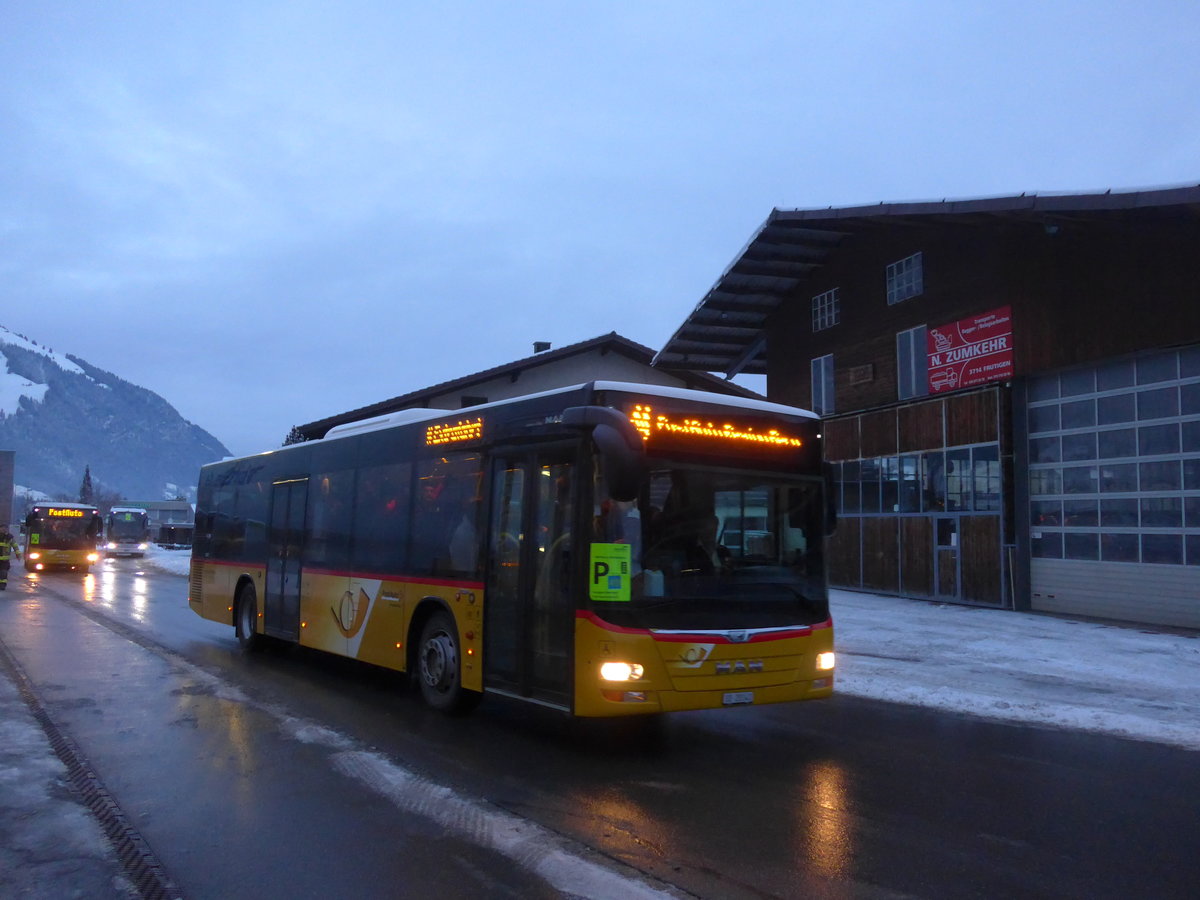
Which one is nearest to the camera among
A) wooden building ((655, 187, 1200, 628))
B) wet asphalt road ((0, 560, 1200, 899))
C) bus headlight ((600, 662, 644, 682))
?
wet asphalt road ((0, 560, 1200, 899))

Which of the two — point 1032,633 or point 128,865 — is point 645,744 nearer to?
point 128,865

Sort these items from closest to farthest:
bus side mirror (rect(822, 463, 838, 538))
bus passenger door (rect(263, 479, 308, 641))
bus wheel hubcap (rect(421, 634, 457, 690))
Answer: bus side mirror (rect(822, 463, 838, 538)), bus wheel hubcap (rect(421, 634, 457, 690)), bus passenger door (rect(263, 479, 308, 641))

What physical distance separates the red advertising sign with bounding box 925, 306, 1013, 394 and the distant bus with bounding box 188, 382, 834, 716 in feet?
43.8

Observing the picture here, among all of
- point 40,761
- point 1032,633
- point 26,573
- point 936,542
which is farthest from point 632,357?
point 40,761

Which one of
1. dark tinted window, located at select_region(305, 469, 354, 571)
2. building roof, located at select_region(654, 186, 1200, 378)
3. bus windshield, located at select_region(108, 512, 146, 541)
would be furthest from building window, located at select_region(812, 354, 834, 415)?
bus windshield, located at select_region(108, 512, 146, 541)

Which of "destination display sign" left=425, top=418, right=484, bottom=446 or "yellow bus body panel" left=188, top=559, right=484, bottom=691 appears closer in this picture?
"yellow bus body panel" left=188, top=559, right=484, bottom=691

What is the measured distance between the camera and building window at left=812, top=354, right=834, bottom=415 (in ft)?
83.3

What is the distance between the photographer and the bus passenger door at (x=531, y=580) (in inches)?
286

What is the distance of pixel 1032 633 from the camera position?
15859mm

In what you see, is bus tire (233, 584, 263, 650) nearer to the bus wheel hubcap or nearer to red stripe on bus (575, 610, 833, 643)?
the bus wheel hubcap

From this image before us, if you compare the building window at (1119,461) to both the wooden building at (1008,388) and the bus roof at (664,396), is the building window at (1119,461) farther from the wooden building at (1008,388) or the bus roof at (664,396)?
the bus roof at (664,396)

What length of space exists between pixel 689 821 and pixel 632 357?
28173 mm

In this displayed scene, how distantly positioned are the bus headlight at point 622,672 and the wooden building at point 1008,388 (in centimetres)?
1266

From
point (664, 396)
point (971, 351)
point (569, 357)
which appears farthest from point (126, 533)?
point (664, 396)
